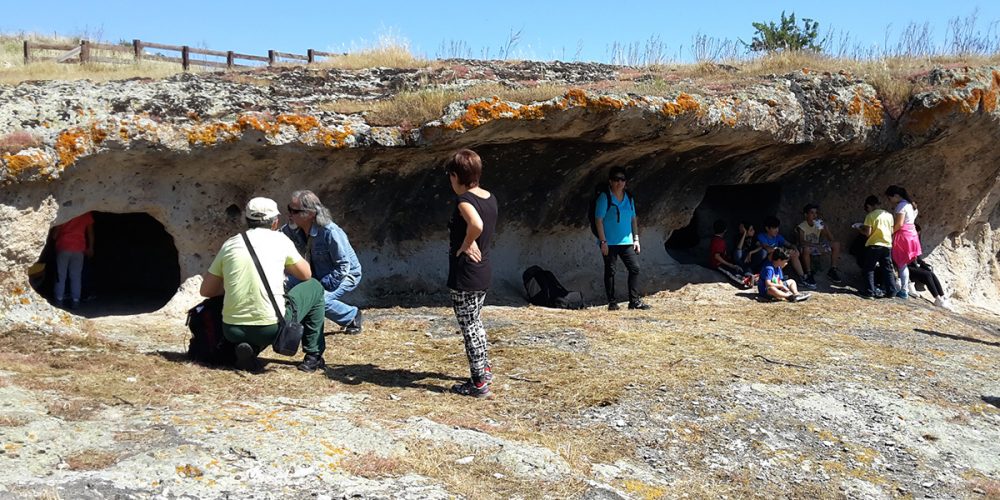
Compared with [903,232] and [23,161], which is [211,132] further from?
[903,232]

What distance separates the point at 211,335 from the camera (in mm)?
6227

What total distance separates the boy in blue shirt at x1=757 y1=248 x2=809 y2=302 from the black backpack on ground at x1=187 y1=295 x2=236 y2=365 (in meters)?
6.88

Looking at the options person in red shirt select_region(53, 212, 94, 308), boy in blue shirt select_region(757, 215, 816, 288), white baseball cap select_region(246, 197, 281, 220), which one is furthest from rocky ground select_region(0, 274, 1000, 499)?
boy in blue shirt select_region(757, 215, 816, 288)

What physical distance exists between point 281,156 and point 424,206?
1.92 metres

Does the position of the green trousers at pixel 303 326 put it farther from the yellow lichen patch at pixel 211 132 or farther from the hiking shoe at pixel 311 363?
the yellow lichen patch at pixel 211 132

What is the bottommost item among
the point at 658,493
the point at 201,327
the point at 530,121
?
the point at 658,493

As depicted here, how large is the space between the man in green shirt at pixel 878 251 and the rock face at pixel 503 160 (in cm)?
88

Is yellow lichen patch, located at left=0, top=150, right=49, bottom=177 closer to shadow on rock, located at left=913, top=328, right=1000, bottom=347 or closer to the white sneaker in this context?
shadow on rock, located at left=913, top=328, right=1000, bottom=347

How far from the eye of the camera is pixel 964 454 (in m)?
5.93

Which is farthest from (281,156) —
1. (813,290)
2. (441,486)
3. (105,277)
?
(813,290)

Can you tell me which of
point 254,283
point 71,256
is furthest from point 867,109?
point 71,256

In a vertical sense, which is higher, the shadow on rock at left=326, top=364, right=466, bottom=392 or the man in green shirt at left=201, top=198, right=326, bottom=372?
the man in green shirt at left=201, top=198, right=326, bottom=372

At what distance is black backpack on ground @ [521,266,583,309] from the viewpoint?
10.4 metres

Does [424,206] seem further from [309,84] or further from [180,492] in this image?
[180,492]
